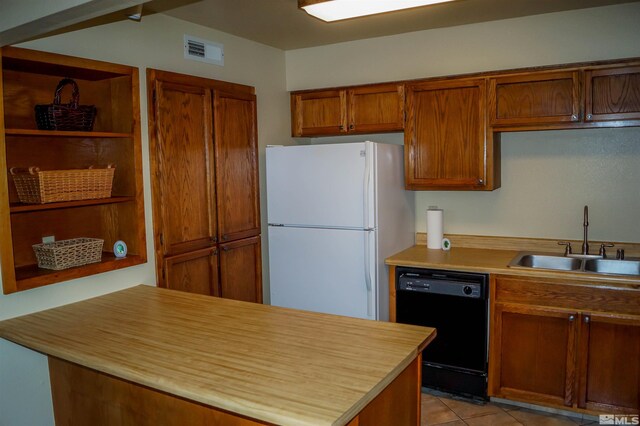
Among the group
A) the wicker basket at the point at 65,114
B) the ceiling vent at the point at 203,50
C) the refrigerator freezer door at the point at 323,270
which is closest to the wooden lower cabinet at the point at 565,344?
the refrigerator freezer door at the point at 323,270

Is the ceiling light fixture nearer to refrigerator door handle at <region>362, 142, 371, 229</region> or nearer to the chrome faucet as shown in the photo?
refrigerator door handle at <region>362, 142, 371, 229</region>

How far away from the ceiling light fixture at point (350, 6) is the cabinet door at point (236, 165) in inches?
51.1

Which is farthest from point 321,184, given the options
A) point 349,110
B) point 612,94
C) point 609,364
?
point 609,364

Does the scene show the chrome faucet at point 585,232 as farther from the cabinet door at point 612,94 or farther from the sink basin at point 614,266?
the cabinet door at point 612,94

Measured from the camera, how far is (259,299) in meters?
3.72

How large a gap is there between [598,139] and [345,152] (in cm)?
168

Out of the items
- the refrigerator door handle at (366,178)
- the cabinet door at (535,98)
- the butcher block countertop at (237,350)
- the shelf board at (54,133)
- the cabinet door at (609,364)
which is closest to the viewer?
the butcher block countertop at (237,350)

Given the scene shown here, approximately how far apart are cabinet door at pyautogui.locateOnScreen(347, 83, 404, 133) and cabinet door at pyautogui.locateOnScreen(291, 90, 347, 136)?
7cm

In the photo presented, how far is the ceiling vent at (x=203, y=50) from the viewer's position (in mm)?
3139

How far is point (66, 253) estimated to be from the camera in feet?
7.90

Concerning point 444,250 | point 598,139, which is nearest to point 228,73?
point 444,250

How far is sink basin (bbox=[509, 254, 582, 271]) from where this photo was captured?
129 inches

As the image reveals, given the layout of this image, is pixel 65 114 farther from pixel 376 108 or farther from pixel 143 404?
pixel 376 108

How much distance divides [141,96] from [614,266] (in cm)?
307
